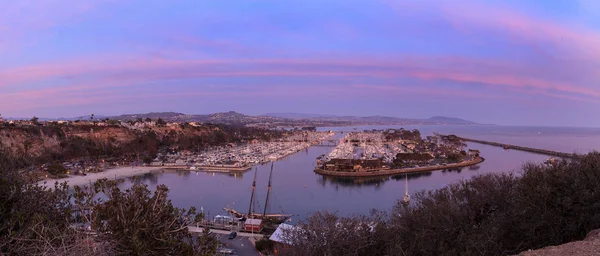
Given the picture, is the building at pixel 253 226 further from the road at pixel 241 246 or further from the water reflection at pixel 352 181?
the water reflection at pixel 352 181

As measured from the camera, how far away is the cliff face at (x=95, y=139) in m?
25.3

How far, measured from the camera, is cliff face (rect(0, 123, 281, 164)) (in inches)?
997

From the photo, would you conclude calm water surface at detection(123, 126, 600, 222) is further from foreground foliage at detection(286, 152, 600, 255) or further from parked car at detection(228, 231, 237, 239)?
foreground foliage at detection(286, 152, 600, 255)

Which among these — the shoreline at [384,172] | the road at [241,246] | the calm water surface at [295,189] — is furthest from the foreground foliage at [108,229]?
the shoreline at [384,172]

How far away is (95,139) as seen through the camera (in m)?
33.1

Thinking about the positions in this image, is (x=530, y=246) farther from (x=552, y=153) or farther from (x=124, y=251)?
(x=552, y=153)

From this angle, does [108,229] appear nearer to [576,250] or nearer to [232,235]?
[576,250]

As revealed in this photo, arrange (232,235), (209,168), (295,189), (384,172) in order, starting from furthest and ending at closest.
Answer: (209,168)
(384,172)
(295,189)
(232,235)

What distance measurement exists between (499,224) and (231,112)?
156364 mm

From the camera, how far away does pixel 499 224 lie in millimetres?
4590

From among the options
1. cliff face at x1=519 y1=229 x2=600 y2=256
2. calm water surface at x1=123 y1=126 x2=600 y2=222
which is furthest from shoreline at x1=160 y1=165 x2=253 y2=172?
cliff face at x1=519 y1=229 x2=600 y2=256

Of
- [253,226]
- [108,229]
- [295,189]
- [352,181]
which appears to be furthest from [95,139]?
[108,229]

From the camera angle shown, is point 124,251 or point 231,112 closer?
point 124,251

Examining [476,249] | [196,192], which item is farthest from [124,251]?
[196,192]
